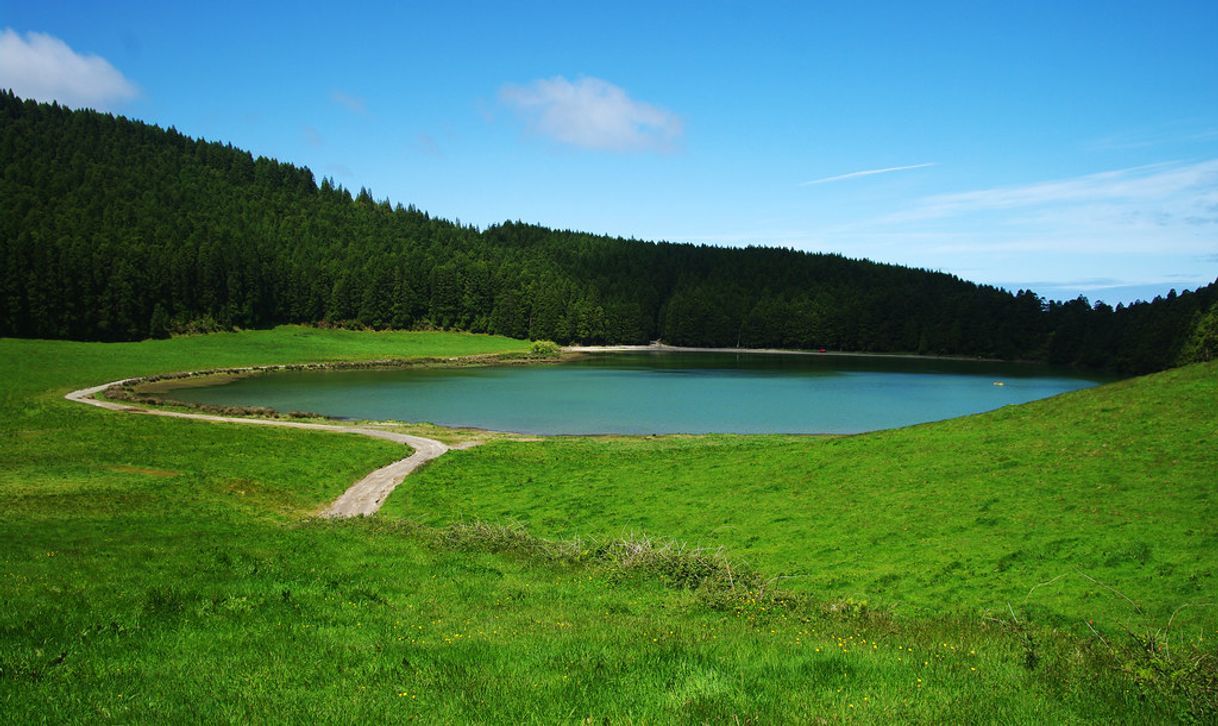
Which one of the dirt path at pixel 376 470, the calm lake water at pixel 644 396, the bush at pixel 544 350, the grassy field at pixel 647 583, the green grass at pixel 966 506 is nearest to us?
the grassy field at pixel 647 583

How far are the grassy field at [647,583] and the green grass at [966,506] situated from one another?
0.10 meters

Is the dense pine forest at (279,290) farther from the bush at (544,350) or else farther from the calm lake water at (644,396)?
the calm lake water at (644,396)

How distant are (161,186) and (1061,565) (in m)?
204

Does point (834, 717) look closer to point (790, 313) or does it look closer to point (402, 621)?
point (402, 621)

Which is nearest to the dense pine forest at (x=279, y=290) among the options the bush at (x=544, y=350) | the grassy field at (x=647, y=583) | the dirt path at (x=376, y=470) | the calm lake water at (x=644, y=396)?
the bush at (x=544, y=350)

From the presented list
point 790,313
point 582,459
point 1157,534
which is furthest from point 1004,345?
point 1157,534

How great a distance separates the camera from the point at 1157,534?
583 inches

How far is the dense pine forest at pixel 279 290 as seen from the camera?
366ft

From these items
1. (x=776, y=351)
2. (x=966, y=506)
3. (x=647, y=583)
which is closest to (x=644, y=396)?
(x=966, y=506)

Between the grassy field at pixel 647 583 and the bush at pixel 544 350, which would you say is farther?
the bush at pixel 544 350

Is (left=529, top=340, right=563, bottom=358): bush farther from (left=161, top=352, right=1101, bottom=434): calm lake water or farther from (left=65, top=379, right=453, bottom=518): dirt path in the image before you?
(left=65, top=379, right=453, bottom=518): dirt path

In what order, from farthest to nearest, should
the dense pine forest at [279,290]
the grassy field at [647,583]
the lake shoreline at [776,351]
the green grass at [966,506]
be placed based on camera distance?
the lake shoreline at [776,351] → the dense pine forest at [279,290] → the green grass at [966,506] → the grassy field at [647,583]

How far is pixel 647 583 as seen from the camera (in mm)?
14484

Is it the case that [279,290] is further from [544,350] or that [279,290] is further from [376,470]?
[376,470]
